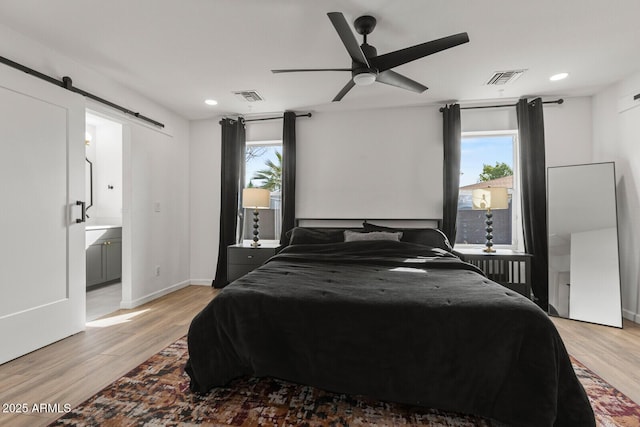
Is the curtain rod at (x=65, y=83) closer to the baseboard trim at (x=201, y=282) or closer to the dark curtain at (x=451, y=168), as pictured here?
the baseboard trim at (x=201, y=282)

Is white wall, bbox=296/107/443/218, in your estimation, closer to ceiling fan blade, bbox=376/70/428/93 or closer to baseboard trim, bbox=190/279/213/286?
ceiling fan blade, bbox=376/70/428/93

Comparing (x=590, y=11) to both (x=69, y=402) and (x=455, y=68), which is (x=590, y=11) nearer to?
(x=455, y=68)

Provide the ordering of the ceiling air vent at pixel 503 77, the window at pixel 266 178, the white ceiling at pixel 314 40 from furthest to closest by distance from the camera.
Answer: the window at pixel 266 178
the ceiling air vent at pixel 503 77
the white ceiling at pixel 314 40

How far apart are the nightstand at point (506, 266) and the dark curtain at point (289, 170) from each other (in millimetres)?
2137

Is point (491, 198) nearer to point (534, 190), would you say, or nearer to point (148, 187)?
point (534, 190)

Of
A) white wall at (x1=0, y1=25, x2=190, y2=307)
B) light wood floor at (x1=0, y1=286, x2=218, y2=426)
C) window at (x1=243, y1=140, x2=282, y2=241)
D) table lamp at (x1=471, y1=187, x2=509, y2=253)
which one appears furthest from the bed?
window at (x1=243, y1=140, x2=282, y2=241)

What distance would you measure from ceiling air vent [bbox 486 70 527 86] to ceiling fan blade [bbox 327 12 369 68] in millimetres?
1796

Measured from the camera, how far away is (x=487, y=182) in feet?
13.2

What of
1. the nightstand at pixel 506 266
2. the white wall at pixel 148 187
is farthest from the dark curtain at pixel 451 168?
the white wall at pixel 148 187

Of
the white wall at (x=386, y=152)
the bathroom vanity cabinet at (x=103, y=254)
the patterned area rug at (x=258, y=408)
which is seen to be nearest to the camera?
the patterned area rug at (x=258, y=408)

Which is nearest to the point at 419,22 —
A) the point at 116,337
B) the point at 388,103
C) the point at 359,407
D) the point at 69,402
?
the point at 388,103

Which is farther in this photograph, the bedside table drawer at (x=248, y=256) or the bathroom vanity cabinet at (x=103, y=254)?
the bathroom vanity cabinet at (x=103, y=254)

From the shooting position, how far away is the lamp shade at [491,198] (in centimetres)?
350

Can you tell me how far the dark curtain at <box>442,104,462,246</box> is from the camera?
379 centimetres
